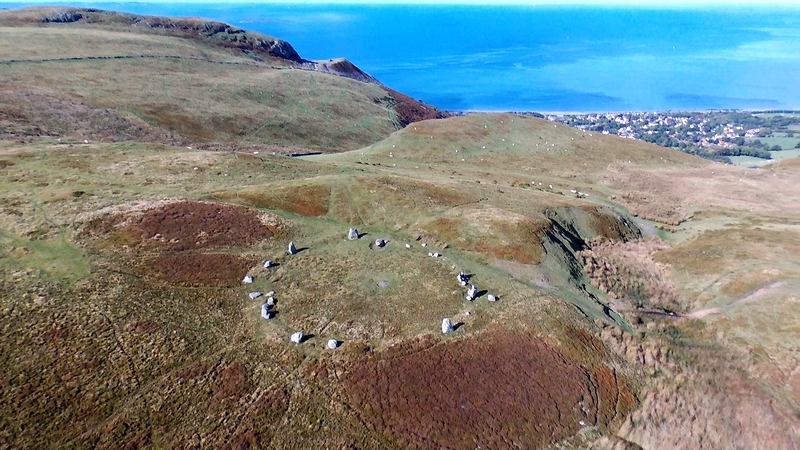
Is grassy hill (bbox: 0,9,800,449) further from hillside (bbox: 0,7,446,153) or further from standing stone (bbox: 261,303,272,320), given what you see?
hillside (bbox: 0,7,446,153)

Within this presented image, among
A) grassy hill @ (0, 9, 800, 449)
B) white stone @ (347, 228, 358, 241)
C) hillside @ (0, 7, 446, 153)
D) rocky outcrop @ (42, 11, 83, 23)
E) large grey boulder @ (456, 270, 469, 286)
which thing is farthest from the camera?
rocky outcrop @ (42, 11, 83, 23)

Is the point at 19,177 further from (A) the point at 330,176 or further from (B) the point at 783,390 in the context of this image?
(B) the point at 783,390

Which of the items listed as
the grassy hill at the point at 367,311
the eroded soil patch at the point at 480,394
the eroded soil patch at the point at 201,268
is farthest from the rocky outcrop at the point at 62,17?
the eroded soil patch at the point at 480,394

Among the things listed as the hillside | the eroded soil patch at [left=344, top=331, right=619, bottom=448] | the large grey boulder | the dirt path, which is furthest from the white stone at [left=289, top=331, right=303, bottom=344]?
the hillside

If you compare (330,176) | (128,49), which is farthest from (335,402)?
(128,49)

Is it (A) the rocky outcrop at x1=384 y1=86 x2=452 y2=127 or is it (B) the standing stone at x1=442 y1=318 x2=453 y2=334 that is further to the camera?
(A) the rocky outcrop at x1=384 y1=86 x2=452 y2=127

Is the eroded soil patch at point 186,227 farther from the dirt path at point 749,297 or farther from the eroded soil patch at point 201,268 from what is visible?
the dirt path at point 749,297

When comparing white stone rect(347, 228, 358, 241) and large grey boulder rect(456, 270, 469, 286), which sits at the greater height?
white stone rect(347, 228, 358, 241)

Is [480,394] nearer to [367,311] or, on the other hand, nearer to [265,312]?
[367,311]
